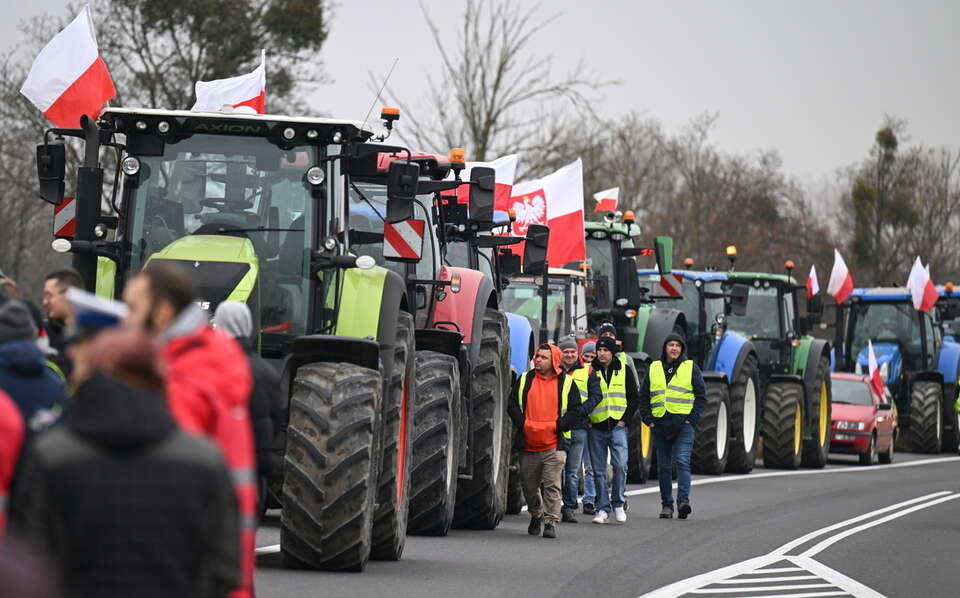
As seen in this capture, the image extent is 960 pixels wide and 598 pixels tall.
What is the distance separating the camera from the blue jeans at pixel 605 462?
1772cm

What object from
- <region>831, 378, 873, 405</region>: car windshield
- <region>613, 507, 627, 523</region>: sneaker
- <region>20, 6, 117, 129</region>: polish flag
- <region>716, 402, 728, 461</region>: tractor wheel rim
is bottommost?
<region>613, 507, 627, 523</region>: sneaker

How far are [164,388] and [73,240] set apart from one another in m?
7.39

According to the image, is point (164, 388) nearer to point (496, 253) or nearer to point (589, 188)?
point (496, 253)

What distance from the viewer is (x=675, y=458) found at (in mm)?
18312

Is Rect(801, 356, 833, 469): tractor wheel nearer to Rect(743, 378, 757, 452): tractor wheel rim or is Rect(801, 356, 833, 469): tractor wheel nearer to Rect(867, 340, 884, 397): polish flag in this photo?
Rect(867, 340, 884, 397): polish flag

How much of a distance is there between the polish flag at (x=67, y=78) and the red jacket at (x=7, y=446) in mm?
10186

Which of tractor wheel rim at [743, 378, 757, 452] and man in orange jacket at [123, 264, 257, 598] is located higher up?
man in orange jacket at [123, 264, 257, 598]

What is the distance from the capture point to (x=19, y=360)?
668cm

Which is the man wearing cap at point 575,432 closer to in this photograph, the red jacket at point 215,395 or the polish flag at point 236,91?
the polish flag at point 236,91

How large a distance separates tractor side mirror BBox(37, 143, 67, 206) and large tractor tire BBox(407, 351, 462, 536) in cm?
328

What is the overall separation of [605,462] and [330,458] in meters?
7.26

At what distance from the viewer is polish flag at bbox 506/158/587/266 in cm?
2289

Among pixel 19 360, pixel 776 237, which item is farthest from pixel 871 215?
pixel 19 360

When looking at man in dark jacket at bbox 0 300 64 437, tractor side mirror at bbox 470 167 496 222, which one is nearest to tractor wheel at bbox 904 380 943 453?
tractor side mirror at bbox 470 167 496 222
